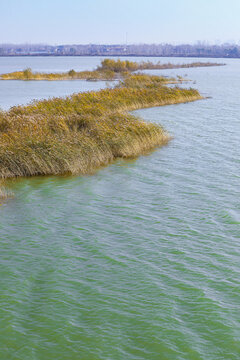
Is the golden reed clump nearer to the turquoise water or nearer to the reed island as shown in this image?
the reed island

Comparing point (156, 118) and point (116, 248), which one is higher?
point (156, 118)

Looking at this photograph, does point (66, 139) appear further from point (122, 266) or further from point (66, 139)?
point (122, 266)

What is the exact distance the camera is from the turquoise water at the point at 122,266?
7.49m

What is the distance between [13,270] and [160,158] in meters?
12.2

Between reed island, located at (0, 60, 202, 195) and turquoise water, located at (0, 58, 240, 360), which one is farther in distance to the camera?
reed island, located at (0, 60, 202, 195)

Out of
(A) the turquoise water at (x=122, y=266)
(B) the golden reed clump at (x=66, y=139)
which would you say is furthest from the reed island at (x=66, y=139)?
(A) the turquoise water at (x=122, y=266)

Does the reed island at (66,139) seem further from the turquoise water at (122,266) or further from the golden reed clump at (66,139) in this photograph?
the turquoise water at (122,266)

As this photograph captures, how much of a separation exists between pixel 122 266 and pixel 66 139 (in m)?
9.30

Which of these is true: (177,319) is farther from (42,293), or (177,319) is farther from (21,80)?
(21,80)

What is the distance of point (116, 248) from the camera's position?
11.0m

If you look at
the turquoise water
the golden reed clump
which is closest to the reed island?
the golden reed clump

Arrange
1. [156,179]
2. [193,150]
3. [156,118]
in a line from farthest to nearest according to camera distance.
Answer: [156,118] → [193,150] → [156,179]

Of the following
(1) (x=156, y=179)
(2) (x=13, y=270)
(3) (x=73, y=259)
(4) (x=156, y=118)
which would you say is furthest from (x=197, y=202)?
(4) (x=156, y=118)

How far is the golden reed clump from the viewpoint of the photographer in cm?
1703
